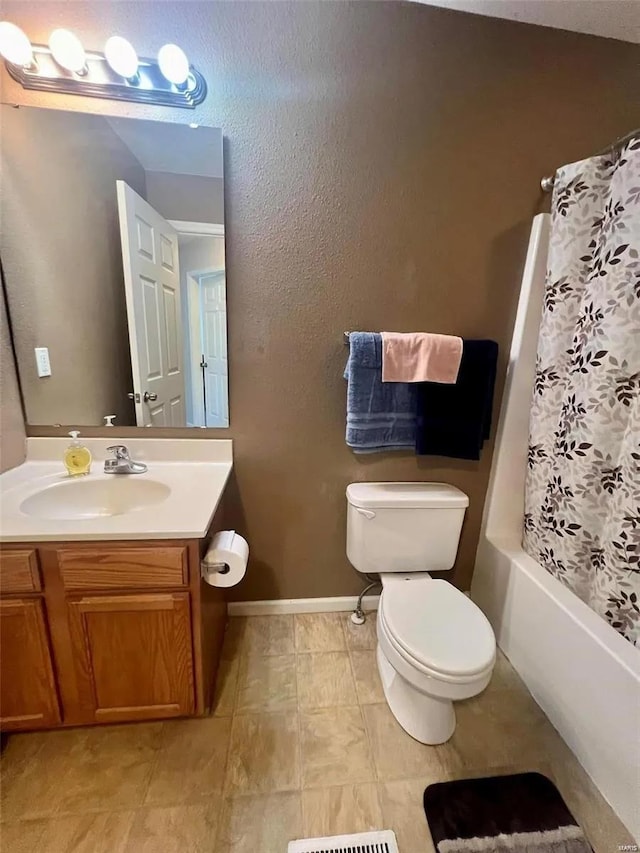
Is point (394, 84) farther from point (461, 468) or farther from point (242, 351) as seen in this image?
point (461, 468)

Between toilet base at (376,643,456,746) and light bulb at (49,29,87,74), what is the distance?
2.24 metres

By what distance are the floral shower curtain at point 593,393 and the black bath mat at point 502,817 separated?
542mm

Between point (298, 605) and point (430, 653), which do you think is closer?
point (430, 653)

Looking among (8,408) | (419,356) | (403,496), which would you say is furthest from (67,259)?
(403,496)

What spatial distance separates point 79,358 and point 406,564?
5.01 ft

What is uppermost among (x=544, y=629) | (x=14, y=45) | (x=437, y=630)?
(x=14, y=45)

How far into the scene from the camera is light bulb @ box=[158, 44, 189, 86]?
3.86 ft

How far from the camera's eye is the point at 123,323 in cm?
140

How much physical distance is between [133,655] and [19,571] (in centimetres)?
41

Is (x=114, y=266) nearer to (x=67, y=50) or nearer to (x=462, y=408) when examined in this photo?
(x=67, y=50)

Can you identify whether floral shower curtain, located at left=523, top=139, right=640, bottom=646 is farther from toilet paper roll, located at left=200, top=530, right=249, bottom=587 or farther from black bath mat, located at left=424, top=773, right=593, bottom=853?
toilet paper roll, located at left=200, top=530, right=249, bottom=587

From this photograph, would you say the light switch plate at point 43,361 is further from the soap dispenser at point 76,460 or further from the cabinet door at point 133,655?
the cabinet door at point 133,655

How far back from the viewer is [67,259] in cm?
134

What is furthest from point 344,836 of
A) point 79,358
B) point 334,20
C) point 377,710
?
point 334,20
